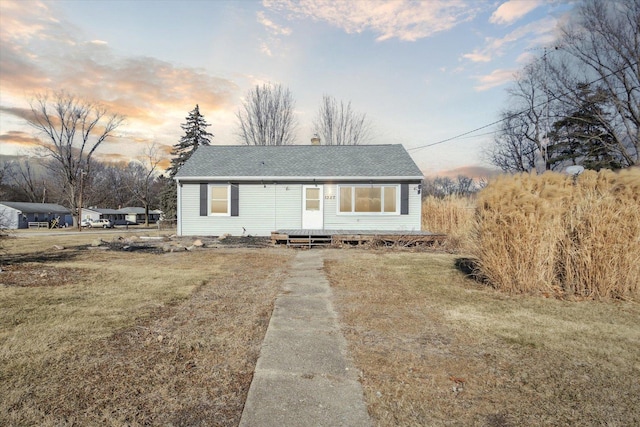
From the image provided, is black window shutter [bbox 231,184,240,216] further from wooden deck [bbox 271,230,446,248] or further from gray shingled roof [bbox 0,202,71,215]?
gray shingled roof [bbox 0,202,71,215]

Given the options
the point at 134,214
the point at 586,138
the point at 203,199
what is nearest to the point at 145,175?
the point at 134,214

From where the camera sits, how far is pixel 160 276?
24.1 feet

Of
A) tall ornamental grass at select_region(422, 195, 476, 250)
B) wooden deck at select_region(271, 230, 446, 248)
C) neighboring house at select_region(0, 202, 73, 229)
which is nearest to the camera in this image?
wooden deck at select_region(271, 230, 446, 248)

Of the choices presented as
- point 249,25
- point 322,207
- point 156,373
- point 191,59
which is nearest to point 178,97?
point 191,59

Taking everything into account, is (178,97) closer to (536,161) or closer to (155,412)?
(155,412)

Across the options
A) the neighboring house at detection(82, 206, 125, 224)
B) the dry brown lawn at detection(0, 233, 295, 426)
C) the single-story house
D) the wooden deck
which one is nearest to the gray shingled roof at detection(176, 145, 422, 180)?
the wooden deck

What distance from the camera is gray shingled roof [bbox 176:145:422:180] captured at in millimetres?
15258

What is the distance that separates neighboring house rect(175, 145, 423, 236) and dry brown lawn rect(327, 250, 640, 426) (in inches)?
356

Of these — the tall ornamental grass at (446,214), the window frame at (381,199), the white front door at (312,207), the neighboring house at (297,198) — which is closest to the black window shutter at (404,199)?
the neighboring house at (297,198)

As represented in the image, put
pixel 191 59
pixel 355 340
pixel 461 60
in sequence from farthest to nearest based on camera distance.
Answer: pixel 461 60
pixel 191 59
pixel 355 340

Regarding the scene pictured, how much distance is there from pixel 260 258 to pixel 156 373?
7.20m

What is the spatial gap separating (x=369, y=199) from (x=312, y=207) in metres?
2.63

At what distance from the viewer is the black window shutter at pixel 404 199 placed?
590 inches

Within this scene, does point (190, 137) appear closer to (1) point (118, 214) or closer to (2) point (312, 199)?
(2) point (312, 199)
